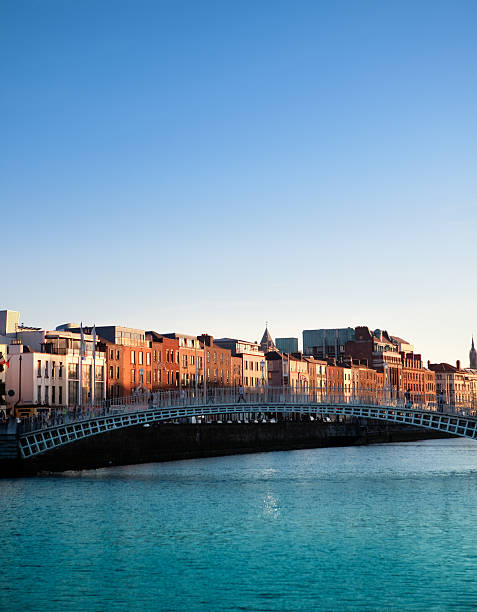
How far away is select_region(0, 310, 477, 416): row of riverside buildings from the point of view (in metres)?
90.4

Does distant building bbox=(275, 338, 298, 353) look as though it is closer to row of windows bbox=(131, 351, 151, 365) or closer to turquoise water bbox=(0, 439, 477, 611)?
row of windows bbox=(131, 351, 151, 365)

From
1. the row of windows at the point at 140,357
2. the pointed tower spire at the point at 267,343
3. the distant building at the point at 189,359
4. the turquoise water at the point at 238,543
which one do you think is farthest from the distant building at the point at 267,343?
the turquoise water at the point at 238,543

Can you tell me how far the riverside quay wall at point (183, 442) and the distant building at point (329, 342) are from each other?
216 feet

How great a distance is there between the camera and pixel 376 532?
126 ft

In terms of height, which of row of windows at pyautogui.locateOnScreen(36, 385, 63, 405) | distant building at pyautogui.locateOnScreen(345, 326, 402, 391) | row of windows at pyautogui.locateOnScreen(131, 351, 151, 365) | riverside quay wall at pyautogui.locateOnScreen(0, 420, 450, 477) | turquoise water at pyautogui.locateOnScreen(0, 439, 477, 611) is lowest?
turquoise water at pyautogui.locateOnScreen(0, 439, 477, 611)

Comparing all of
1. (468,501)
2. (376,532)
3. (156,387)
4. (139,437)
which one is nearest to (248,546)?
(376,532)

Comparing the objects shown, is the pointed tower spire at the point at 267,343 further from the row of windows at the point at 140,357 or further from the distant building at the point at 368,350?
Result: the row of windows at the point at 140,357

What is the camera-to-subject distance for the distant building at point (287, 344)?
628 ft

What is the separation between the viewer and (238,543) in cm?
3603

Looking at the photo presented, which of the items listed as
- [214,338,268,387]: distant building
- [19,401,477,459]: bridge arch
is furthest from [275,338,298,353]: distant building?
[19,401,477,459]: bridge arch

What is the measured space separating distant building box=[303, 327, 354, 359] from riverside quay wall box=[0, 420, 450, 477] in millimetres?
65739

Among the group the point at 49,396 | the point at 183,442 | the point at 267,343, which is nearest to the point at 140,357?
the point at 49,396

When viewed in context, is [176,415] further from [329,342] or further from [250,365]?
[329,342]

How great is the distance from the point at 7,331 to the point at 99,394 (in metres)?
11.2
